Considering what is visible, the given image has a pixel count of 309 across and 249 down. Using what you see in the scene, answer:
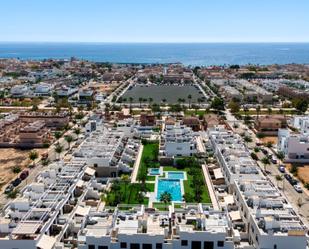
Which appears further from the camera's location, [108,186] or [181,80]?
[181,80]

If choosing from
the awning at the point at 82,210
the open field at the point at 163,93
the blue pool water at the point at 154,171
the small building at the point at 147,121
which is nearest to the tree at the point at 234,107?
the open field at the point at 163,93

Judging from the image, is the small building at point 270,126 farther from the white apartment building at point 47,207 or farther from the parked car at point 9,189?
the parked car at point 9,189

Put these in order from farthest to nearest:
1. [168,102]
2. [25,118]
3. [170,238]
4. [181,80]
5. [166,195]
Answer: [181,80]
[168,102]
[25,118]
[166,195]
[170,238]

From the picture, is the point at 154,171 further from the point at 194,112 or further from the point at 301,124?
the point at 194,112

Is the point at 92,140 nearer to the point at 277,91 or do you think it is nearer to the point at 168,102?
the point at 168,102

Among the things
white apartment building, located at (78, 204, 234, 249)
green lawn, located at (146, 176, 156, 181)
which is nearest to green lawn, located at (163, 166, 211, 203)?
green lawn, located at (146, 176, 156, 181)

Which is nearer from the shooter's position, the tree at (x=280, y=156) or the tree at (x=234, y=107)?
the tree at (x=280, y=156)

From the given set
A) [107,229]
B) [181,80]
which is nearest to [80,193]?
[107,229]
